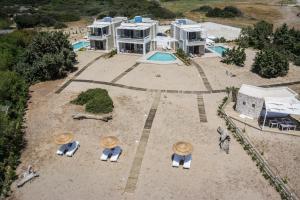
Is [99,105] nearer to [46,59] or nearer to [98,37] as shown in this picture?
[46,59]

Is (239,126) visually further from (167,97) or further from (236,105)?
(167,97)

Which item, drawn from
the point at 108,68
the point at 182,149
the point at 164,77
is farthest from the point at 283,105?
the point at 108,68

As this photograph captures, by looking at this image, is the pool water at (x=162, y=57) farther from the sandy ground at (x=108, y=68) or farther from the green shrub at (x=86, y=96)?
the green shrub at (x=86, y=96)

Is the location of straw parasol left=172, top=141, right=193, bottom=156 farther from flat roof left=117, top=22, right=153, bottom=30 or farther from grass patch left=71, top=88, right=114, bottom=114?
flat roof left=117, top=22, right=153, bottom=30

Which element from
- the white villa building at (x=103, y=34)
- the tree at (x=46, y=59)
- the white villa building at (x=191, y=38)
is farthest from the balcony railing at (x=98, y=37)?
the white villa building at (x=191, y=38)

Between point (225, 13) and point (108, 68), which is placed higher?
point (225, 13)

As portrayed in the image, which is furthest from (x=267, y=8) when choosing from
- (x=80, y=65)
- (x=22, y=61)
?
(x=22, y=61)
